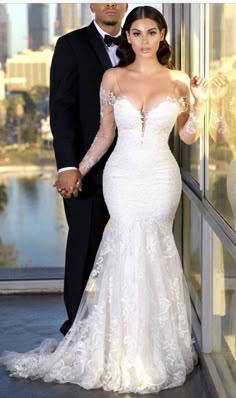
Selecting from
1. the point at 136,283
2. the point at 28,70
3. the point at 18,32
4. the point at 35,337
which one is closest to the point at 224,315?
the point at 136,283

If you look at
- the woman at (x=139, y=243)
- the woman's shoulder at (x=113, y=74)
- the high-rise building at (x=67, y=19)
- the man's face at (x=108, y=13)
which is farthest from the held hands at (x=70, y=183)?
the high-rise building at (x=67, y=19)

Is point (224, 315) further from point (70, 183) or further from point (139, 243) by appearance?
point (70, 183)

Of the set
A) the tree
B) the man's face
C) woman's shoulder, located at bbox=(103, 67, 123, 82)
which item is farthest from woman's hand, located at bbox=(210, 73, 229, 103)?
the tree

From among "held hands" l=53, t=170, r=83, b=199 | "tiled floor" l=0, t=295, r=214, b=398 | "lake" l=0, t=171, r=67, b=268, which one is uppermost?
"held hands" l=53, t=170, r=83, b=199

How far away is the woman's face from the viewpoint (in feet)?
13.8

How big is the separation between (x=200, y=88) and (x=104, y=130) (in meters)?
0.60

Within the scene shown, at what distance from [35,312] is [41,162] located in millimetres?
1066

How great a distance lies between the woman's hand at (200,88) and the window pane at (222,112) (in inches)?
1.7

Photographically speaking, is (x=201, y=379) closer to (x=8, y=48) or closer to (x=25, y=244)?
(x=25, y=244)

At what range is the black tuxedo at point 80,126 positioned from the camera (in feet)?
15.3

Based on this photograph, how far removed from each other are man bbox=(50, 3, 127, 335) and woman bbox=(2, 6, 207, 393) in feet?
0.97

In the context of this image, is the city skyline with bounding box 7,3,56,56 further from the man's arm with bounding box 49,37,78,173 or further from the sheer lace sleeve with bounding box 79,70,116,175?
the sheer lace sleeve with bounding box 79,70,116,175

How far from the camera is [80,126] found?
476 cm

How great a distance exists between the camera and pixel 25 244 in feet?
21.1
